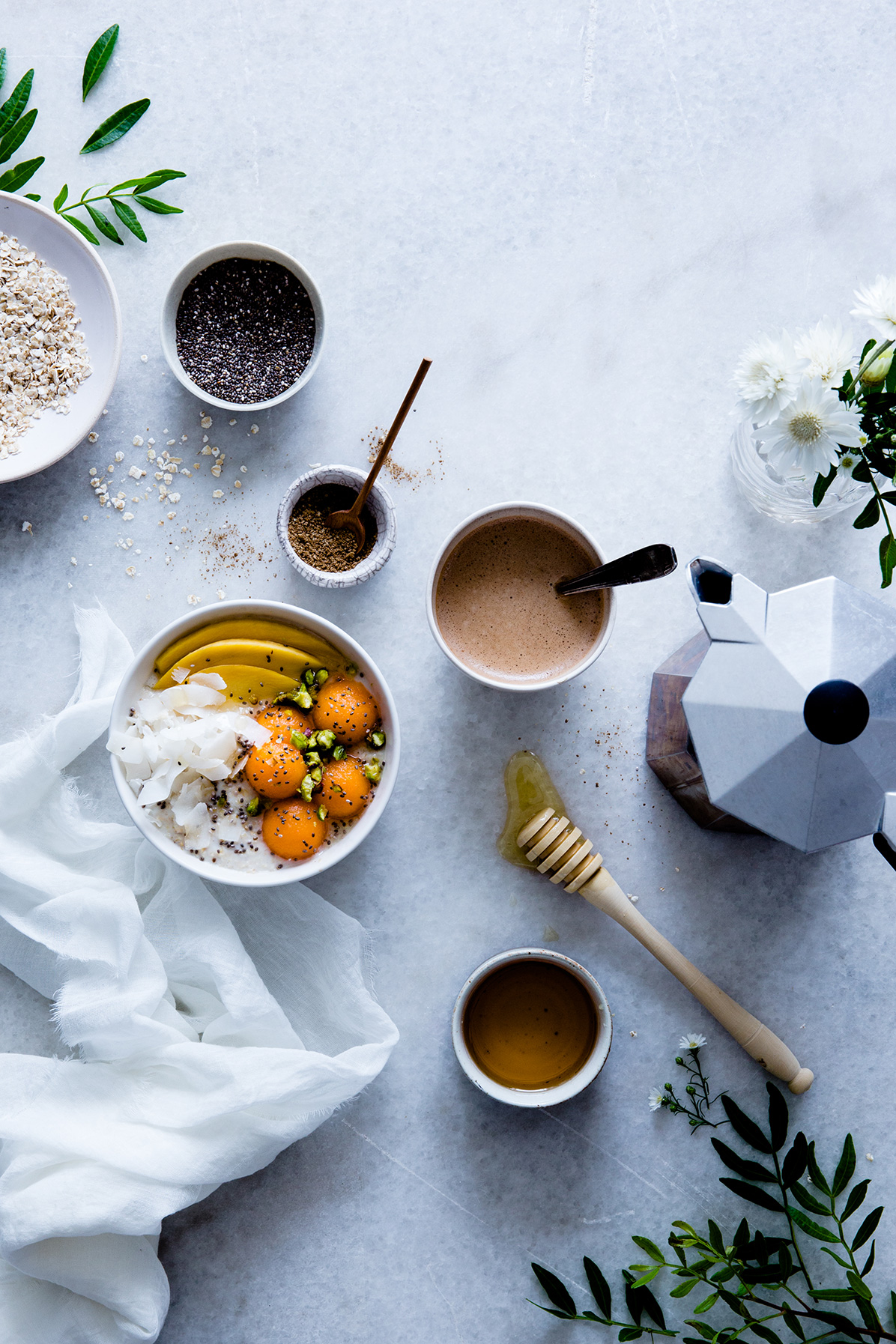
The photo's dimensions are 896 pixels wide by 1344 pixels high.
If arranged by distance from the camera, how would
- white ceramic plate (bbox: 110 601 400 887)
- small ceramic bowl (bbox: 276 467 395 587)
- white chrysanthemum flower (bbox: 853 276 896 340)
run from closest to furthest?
white chrysanthemum flower (bbox: 853 276 896 340)
white ceramic plate (bbox: 110 601 400 887)
small ceramic bowl (bbox: 276 467 395 587)

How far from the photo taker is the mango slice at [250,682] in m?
1.39

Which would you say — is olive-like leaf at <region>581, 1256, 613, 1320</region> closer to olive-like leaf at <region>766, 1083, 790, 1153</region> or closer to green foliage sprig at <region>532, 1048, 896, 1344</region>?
green foliage sprig at <region>532, 1048, 896, 1344</region>

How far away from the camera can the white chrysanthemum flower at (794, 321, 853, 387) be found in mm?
1138

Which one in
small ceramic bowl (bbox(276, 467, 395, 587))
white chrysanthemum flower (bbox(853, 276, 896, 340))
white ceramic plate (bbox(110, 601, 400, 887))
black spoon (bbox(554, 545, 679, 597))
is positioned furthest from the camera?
small ceramic bowl (bbox(276, 467, 395, 587))

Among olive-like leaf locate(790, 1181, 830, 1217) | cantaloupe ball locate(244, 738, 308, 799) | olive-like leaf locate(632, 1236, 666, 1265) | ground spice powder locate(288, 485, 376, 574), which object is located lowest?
olive-like leaf locate(632, 1236, 666, 1265)

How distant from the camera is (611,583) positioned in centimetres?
134

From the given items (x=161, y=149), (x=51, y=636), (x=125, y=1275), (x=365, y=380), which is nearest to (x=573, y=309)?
(x=365, y=380)

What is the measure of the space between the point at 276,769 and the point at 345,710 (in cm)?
13

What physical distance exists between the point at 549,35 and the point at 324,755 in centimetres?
120

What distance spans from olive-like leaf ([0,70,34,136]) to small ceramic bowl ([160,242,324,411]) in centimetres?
37

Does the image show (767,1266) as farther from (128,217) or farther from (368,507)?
(128,217)

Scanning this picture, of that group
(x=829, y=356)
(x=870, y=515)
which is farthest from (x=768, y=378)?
(x=870, y=515)

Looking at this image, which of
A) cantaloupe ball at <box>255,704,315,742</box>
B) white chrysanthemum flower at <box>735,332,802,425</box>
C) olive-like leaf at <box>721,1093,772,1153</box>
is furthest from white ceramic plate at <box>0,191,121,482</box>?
olive-like leaf at <box>721,1093,772,1153</box>

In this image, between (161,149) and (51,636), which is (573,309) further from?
(51,636)
